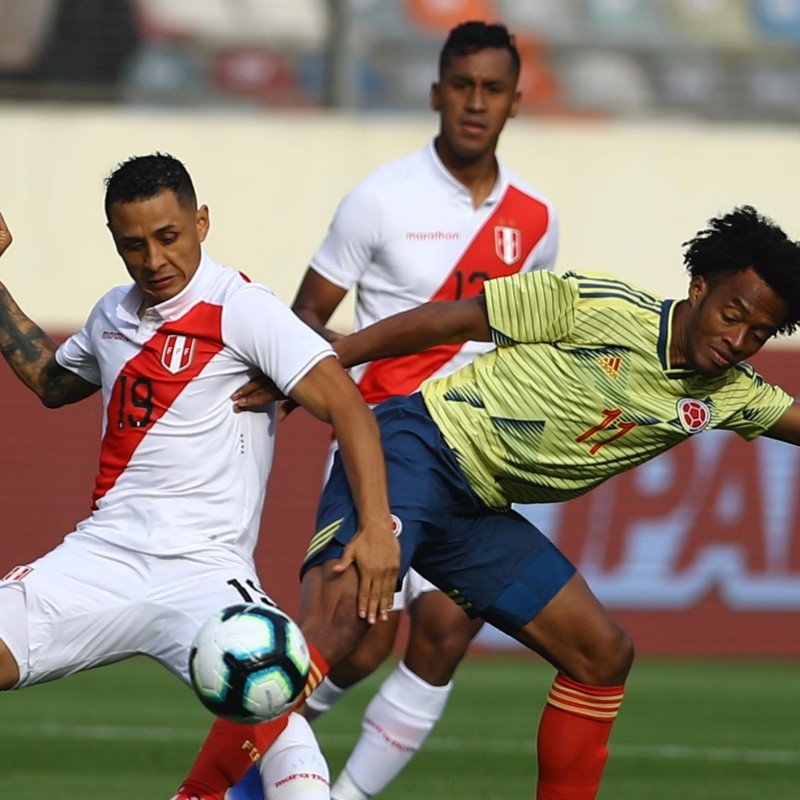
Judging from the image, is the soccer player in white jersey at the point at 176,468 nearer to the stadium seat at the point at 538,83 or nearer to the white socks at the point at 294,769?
the white socks at the point at 294,769

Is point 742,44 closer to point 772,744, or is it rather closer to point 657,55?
point 657,55

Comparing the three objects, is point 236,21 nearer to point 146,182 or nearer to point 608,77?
point 608,77

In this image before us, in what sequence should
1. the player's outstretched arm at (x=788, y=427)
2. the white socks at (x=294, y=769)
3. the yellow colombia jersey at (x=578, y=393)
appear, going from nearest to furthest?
1. the white socks at (x=294, y=769)
2. the yellow colombia jersey at (x=578, y=393)
3. the player's outstretched arm at (x=788, y=427)

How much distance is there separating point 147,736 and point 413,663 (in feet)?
8.41

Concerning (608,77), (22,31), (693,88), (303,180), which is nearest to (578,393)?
(303,180)

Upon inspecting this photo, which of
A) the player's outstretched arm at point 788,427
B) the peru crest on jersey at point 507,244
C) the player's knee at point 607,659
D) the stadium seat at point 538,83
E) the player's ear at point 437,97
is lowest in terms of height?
the player's knee at point 607,659

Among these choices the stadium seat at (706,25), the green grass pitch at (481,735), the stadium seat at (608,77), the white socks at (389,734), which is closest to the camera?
the white socks at (389,734)

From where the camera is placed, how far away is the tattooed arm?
18.2 feet

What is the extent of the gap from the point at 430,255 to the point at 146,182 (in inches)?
64.1

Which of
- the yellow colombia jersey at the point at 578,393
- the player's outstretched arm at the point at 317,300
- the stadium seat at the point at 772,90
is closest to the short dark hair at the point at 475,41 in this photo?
the player's outstretched arm at the point at 317,300

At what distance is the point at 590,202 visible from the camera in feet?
47.8

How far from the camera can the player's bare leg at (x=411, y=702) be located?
6.24 metres

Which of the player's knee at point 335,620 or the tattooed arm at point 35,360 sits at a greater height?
the tattooed arm at point 35,360

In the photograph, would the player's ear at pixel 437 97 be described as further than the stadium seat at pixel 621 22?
No
